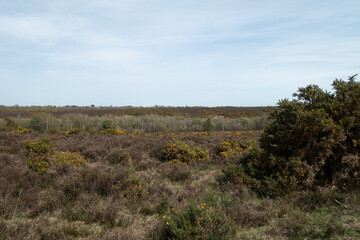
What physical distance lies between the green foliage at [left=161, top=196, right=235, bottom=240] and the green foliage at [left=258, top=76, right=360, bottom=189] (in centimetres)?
278

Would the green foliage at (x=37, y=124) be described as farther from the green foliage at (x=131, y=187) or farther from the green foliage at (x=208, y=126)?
the green foliage at (x=131, y=187)

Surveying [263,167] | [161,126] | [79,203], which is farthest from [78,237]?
[161,126]

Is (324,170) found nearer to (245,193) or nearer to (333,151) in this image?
(333,151)

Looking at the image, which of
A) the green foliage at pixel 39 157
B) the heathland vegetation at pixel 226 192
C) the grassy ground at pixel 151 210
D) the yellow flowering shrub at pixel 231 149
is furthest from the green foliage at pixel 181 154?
the green foliage at pixel 39 157

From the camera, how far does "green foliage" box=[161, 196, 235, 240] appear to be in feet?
11.2

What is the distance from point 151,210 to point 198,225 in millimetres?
1719

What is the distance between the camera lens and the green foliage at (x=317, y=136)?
18.8 ft

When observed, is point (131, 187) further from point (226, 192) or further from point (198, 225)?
point (198, 225)

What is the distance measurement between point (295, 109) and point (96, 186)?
5.62m

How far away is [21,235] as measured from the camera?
3566 millimetres

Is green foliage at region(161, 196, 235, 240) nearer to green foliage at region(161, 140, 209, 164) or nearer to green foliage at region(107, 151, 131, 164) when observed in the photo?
green foliage at region(107, 151, 131, 164)

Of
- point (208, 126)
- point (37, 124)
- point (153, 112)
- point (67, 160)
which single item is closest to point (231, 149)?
point (67, 160)

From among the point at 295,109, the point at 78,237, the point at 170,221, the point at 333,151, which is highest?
the point at 295,109

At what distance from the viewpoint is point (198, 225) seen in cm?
354
